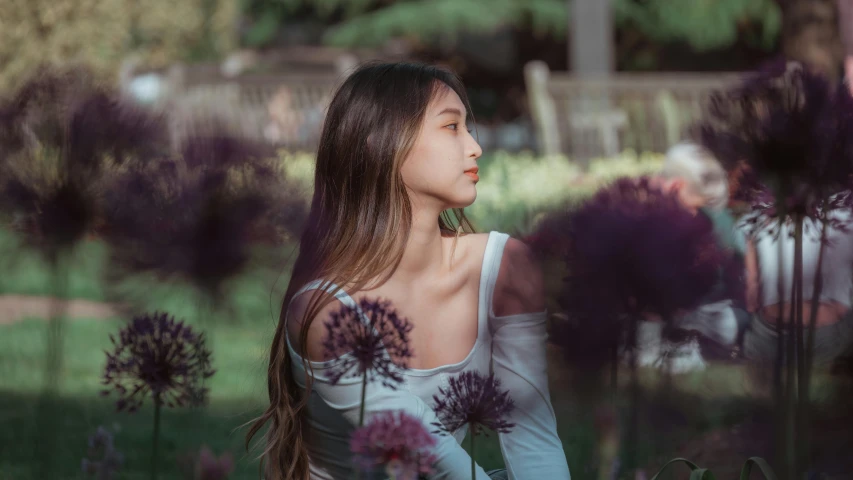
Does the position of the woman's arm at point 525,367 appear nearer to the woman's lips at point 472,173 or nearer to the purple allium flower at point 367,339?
the woman's lips at point 472,173

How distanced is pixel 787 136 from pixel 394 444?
56 cm

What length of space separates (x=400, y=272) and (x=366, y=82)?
11.8 inches

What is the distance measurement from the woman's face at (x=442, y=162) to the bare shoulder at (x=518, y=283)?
10 cm

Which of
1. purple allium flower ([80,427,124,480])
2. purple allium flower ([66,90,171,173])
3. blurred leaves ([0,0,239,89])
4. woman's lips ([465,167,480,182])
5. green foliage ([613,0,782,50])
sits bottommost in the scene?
purple allium flower ([80,427,124,480])

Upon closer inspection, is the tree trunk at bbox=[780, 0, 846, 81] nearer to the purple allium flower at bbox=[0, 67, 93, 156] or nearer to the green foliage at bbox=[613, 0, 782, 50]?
the purple allium flower at bbox=[0, 67, 93, 156]

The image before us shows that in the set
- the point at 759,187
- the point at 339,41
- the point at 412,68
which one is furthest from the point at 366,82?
the point at 339,41

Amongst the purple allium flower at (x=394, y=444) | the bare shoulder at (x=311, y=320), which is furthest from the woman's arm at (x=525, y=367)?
the purple allium flower at (x=394, y=444)

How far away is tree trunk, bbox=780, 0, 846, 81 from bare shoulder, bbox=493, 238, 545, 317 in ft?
14.1

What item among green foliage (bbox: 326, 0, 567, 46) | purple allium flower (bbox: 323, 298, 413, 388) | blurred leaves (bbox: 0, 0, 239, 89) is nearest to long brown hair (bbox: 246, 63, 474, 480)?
purple allium flower (bbox: 323, 298, 413, 388)

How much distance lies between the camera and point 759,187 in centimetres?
127

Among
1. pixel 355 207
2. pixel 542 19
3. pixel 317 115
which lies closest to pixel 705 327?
pixel 355 207

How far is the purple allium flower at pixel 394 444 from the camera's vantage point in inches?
41.4

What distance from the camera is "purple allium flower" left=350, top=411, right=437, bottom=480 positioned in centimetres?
105

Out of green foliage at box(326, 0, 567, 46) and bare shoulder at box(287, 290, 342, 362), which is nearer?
bare shoulder at box(287, 290, 342, 362)
